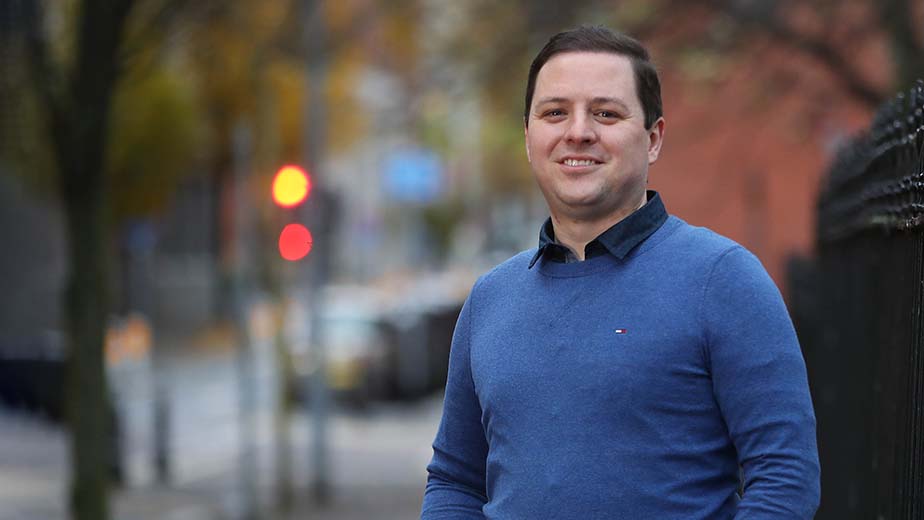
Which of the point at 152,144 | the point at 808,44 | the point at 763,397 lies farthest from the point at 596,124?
the point at 152,144

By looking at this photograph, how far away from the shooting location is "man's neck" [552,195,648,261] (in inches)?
116

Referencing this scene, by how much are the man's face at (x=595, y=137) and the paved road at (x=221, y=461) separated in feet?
37.1

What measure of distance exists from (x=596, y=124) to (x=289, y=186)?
1125 cm

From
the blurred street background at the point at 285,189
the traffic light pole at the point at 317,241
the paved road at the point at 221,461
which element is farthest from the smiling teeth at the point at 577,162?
the traffic light pole at the point at 317,241

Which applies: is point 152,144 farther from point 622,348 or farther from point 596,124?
point 622,348

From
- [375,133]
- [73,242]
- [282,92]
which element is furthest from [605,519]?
[282,92]

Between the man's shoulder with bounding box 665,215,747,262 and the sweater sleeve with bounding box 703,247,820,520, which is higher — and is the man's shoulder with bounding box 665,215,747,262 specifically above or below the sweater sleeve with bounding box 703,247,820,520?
above

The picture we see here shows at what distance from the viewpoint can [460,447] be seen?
3.18m

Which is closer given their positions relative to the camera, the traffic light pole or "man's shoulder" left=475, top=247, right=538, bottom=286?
"man's shoulder" left=475, top=247, right=538, bottom=286

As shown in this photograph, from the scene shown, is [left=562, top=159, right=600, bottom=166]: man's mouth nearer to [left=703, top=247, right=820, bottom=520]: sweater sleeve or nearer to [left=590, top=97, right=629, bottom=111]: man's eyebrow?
[left=590, top=97, right=629, bottom=111]: man's eyebrow

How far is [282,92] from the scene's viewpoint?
4316 centimetres

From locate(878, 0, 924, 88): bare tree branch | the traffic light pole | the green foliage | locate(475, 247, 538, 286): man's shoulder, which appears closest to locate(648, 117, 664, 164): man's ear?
locate(475, 247, 538, 286): man's shoulder

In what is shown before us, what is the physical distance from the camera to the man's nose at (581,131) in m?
2.91

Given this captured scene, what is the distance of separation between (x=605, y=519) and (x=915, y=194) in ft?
3.53
